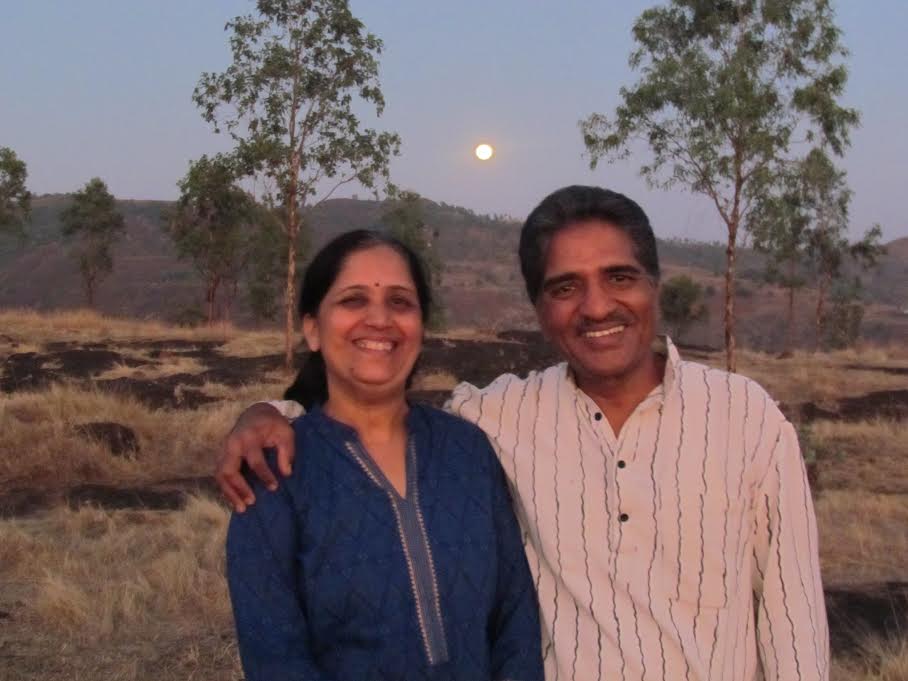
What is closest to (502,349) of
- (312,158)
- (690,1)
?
(312,158)

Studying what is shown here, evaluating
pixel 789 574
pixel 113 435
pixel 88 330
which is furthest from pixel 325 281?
pixel 88 330

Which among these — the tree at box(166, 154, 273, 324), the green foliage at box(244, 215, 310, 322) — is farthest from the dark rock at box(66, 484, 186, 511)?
the green foliage at box(244, 215, 310, 322)

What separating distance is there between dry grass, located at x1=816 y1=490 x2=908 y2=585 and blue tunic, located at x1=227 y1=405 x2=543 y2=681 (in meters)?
4.66

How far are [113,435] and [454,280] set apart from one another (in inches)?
2210

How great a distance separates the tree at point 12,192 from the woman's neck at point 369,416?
1073 inches

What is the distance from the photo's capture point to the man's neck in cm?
221

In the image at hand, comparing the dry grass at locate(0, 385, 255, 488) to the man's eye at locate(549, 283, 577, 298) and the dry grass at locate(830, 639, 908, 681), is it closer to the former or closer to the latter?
the dry grass at locate(830, 639, 908, 681)

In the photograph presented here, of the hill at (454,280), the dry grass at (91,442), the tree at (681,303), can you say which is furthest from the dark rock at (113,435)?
the tree at (681,303)

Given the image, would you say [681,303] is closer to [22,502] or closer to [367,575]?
[22,502]

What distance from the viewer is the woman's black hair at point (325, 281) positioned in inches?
85.2

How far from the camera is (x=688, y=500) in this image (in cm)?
206

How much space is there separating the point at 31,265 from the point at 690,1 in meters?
60.5

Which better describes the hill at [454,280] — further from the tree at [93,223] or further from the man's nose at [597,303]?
the man's nose at [597,303]

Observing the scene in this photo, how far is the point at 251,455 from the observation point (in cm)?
196
